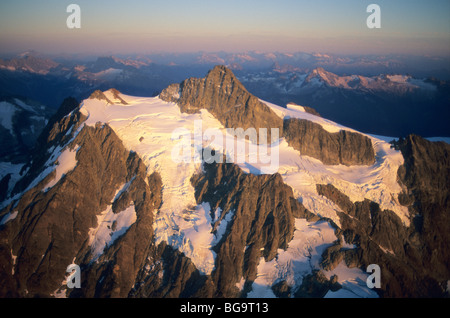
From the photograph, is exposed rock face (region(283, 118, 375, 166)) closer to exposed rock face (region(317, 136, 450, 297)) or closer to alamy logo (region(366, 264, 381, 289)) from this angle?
exposed rock face (region(317, 136, 450, 297))

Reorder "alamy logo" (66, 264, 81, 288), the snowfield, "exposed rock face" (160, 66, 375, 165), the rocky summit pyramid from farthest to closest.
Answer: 1. "exposed rock face" (160, 66, 375, 165)
2. the snowfield
3. the rocky summit pyramid
4. "alamy logo" (66, 264, 81, 288)

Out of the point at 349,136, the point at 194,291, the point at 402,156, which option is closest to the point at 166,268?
the point at 194,291

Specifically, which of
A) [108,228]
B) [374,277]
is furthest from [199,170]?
[374,277]

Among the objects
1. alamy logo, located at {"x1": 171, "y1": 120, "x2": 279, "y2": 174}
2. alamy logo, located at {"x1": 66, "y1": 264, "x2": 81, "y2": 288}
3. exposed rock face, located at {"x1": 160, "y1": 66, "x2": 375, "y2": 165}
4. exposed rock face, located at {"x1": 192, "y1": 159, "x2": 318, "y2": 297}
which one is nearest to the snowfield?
alamy logo, located at {"x1": 171, "y1": 120, "x2": 279, "y2": 174}

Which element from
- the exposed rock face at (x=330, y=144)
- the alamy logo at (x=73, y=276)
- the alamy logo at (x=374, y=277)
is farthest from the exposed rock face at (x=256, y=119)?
the alamy logo at (x=73, y=276)

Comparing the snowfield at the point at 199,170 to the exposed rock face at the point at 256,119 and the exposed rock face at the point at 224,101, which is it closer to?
the exposed rock face at the point at 256,119

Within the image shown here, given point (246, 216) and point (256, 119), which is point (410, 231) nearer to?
point (246, 216)
